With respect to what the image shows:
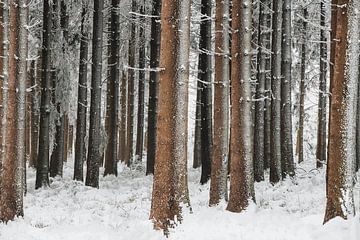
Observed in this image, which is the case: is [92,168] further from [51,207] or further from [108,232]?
[108,232]

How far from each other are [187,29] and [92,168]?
8515 mm

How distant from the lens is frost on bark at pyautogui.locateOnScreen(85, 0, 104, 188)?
1570 cm

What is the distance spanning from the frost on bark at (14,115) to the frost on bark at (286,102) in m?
8.48

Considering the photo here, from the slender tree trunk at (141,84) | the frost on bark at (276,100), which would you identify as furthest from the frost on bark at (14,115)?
the slender tree trunk at (141,84)

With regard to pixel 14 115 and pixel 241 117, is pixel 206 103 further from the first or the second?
pixel 14 115

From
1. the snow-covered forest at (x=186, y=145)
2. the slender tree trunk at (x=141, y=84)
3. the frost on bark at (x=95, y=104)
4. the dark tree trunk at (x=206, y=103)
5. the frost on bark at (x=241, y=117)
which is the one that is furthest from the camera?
the slender tree trunk at (x=141, y=84)

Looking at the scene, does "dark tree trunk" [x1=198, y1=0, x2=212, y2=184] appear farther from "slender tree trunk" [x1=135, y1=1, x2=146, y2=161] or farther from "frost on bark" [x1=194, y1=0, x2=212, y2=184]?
"slender tree trunk" [x1=135, y1=1, x2=146, y2=161]

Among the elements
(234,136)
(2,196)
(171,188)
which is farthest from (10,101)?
(234,136)

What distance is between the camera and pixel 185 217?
8.36m

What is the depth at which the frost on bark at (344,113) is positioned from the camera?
755cm

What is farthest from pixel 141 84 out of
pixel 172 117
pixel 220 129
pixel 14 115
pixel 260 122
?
pixel 172 117

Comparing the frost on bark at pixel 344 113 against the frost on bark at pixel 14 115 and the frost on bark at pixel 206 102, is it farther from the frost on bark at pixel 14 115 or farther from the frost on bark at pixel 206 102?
the frost on bark at pixel 206 102

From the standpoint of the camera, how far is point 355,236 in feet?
22.1

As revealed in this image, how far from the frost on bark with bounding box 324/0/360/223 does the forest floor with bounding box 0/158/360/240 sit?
1.07ft
